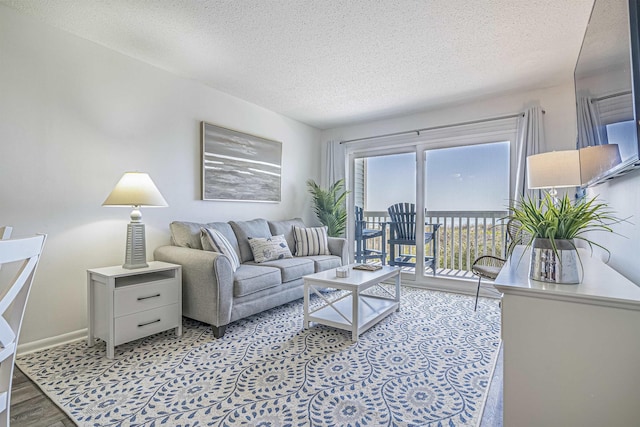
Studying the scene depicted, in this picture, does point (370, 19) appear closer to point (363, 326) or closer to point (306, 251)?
point (363, 326)

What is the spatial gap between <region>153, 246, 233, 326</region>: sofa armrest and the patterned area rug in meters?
0.19

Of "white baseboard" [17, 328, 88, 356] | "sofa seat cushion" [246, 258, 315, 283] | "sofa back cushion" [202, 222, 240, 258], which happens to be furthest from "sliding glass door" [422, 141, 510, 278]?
"white baseboard" [17, 328, 88, 356]

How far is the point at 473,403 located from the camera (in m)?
1.62

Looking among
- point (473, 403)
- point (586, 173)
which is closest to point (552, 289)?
point (473, 403)

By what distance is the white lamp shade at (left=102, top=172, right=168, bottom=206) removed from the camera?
7.59ft

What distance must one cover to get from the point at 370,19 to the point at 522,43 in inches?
52.3

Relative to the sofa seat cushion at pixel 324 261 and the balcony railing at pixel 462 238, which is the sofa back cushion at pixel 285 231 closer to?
the sofa seat cushion at pixel 324 261

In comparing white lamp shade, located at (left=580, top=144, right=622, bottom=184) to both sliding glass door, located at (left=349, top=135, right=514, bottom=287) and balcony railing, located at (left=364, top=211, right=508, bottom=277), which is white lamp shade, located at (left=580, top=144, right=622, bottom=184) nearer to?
sliding glass door, located at (left=349, top=135, right=514, bottom=287)

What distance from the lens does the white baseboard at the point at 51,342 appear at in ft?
7.23

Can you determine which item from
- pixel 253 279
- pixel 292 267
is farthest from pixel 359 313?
pixel 253 279

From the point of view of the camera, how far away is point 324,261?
3.63 m

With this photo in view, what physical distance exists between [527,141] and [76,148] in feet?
14.4

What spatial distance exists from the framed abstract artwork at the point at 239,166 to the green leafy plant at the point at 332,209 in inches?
26.0

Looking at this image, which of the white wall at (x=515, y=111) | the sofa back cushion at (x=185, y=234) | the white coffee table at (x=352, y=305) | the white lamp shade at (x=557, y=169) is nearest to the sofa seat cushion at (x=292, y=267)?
the white coffee table at (x=352, y=305)
